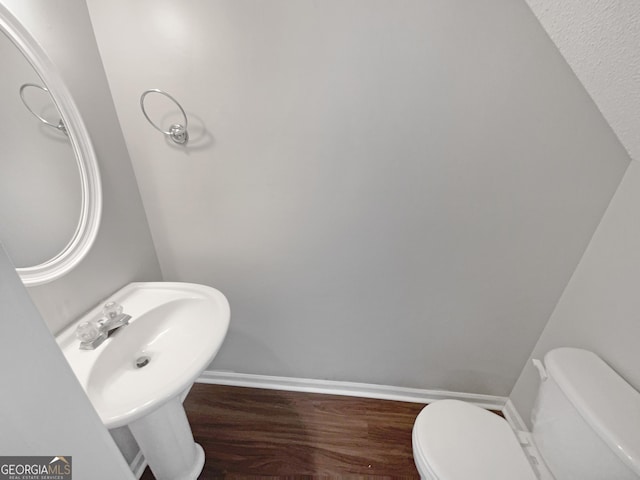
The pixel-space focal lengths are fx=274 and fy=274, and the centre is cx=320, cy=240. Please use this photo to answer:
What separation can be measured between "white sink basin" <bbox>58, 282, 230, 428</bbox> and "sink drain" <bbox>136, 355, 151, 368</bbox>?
0.01 metres

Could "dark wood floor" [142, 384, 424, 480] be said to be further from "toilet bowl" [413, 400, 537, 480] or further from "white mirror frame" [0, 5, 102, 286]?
"white mirror frame" [0, 5, 102, 286]

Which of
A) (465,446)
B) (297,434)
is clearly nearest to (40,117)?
(297,434)

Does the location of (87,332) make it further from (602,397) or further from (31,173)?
(602,397)

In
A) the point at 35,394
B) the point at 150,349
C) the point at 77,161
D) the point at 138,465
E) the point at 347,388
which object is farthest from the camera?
the point at 347,388

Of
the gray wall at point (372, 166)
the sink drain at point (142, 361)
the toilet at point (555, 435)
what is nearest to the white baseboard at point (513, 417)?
the gray wall at point (372, 166)

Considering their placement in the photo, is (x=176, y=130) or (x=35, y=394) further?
(x=176, y=130)

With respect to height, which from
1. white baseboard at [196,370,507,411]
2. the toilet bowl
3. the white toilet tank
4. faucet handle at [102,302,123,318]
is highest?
faucet handle at [102,302,123,318]

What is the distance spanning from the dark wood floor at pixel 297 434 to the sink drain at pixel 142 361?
2.20 ft

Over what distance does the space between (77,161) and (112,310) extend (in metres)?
0.50

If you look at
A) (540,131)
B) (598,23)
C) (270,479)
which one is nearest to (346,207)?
(540,131)

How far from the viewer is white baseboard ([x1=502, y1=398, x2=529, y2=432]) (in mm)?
1350

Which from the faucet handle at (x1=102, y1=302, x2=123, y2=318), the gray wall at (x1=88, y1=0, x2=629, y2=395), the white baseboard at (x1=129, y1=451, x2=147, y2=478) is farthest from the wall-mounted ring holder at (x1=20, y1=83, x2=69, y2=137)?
the white baseboard at (x1=129, y1=451, x2=147, y2=478)
